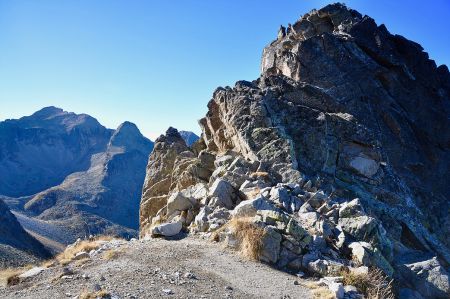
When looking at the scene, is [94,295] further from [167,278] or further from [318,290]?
[318,290]

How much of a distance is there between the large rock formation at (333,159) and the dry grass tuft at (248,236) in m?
0.28

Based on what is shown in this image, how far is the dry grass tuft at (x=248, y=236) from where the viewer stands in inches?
561

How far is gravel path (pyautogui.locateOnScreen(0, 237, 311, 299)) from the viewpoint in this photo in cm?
1121

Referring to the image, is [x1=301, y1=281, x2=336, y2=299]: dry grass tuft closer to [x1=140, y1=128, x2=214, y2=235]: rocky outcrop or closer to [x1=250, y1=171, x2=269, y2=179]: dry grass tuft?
[x1=250, y1=171, x2=269, y2=179]: dry grass tuft

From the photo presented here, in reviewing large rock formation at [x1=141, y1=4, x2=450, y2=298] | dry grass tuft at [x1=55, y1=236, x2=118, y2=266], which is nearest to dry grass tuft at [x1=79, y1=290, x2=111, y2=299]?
dry grass tuft at [x1=55, y1=236, x2=118, y2=266]

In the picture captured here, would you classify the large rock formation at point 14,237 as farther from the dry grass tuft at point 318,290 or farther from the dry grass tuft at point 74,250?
the dry grass tuft at point 318,290

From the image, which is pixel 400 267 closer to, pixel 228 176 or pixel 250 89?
pixel 228 176

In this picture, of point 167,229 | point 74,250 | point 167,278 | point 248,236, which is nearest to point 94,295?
point 167,278

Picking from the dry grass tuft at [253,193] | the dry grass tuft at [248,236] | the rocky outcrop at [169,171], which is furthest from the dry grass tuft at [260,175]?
the rocky outcrop at [169,171]

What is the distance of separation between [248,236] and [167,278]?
378 centimetres

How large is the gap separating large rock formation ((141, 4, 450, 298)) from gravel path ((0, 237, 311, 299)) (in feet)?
5.25

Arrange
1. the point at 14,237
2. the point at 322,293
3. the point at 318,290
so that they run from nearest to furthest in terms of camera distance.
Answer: the point at 322,293 < the point at 318,290 < the point at 14,237

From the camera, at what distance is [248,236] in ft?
47.9

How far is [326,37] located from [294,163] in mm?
21863
